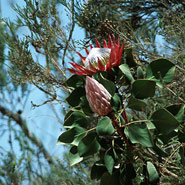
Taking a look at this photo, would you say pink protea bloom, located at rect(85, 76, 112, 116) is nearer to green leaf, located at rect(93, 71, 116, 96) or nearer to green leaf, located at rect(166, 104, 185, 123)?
green leaf, located at rect(93, 71, 116, 96)

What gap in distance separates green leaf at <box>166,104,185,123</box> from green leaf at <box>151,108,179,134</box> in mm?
57

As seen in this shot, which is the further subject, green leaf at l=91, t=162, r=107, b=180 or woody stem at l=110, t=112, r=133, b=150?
green leaf at l=91, t=162, r=107, b=180

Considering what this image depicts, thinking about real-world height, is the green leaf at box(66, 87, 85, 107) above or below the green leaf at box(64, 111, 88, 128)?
above

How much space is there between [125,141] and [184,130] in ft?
0.52

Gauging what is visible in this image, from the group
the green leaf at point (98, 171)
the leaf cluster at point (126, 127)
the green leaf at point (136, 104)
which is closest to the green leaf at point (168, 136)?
the leaf cluster at point (126, 127)

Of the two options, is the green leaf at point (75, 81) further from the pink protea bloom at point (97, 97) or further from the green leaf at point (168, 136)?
the green leaf at point (168, 136)

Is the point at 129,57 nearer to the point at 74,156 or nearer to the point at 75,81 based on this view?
the point at 75,81

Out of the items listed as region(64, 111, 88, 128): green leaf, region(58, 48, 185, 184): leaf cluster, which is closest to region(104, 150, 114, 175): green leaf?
region(58, 48, 185, 184): leaf cluster

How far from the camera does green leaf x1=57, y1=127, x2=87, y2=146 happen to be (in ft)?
2.70

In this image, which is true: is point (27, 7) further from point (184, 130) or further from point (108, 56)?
point (184, 130)

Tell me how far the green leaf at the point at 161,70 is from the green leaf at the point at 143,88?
5 centimetres

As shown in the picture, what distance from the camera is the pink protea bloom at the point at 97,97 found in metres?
0.79

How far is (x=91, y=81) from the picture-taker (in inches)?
31.1

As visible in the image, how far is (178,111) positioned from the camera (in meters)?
0.82
